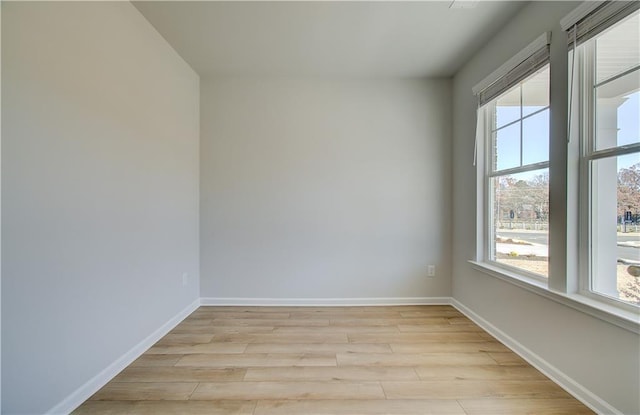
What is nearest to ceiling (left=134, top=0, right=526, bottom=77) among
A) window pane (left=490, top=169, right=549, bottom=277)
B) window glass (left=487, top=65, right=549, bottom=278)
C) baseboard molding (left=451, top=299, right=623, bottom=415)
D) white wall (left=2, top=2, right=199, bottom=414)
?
white wall (left=2, top=2, right=199, bottom=414)

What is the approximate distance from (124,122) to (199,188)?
1264 millimetres

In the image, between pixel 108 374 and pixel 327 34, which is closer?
pixel 108 374

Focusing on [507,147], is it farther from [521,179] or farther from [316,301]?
[316,301]

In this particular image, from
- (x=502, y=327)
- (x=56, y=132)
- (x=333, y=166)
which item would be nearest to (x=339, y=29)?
(x=333, y=166)

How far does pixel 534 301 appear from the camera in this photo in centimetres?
201

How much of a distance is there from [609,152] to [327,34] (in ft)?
7.12

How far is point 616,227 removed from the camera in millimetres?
1568

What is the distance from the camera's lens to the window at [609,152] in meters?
1.48

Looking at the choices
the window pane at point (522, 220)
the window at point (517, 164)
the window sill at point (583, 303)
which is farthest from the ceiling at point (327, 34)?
the window sill at point (583, 303)

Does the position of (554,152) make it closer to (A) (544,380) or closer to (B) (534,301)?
(B) (534,301)

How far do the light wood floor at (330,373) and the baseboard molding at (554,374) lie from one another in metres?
0.04

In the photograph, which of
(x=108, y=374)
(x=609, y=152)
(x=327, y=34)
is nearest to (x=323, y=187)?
(x=327, y=34)

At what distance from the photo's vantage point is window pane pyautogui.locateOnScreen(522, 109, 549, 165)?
1980 mm

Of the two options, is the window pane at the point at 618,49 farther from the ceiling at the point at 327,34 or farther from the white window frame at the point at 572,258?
the ceiling at the point at 327,34
